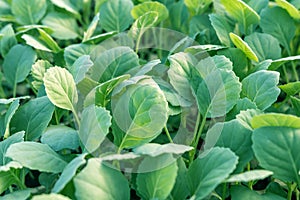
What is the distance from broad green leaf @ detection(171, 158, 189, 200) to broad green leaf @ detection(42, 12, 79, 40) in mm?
622

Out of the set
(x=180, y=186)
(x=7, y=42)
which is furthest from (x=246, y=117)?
(x=7, y=42)

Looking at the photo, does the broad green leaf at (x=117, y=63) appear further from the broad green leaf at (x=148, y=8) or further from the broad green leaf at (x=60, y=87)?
the broad green leaf at (x=148, y=8)

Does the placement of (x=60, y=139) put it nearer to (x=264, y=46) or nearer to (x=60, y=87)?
(x=60, y=87)

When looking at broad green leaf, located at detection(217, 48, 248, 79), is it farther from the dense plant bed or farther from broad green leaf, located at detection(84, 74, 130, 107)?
broad green leaf, located at detection(84, 74, 130, 107)

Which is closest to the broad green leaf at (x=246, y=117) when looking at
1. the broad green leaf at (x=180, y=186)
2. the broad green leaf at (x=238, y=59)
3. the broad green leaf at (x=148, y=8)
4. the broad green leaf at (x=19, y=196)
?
the broad green leaf at (x=180, y=186)

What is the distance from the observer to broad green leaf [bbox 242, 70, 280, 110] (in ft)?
2.67

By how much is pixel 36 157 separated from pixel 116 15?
1.72ft

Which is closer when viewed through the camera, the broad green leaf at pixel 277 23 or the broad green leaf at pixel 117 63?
the broad green leaf at pixel 117 63

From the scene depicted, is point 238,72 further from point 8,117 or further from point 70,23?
point 70,23

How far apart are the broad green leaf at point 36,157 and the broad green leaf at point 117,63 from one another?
194 mm

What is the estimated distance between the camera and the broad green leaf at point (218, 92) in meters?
0.79

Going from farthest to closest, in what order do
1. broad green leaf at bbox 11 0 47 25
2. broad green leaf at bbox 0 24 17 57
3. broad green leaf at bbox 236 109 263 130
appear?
broad green leaf at bbox 11 0 47 25 < broad green leaf at bbox 0 24 17 57 < broad green leaf at bbox 236 109 263 130

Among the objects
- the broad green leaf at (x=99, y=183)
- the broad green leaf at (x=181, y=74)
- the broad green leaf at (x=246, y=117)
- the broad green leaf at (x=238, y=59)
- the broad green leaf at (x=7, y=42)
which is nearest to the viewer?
the broad green leaf at (x=99, y=183)

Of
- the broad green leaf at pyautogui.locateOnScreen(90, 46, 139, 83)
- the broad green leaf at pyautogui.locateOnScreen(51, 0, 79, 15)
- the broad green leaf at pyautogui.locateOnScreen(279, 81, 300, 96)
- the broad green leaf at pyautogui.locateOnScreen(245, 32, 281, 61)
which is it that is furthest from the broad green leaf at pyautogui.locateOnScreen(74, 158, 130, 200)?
the broad green leaf at pyautogui.locateOnScreen(51, 0, 79, 15)
